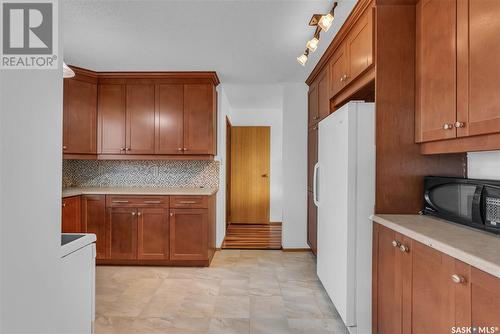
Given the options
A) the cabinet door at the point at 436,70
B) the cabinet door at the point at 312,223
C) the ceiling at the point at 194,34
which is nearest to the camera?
the cabinet door at the point at 436,70

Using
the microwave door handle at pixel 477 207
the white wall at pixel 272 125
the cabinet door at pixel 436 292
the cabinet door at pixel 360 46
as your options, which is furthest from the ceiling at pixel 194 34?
the white wall at pixel 272 125

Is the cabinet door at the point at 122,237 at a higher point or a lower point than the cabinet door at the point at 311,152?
lower

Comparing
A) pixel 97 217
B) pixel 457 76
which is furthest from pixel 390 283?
pixel 97 217

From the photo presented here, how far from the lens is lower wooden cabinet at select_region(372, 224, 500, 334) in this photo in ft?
3.40

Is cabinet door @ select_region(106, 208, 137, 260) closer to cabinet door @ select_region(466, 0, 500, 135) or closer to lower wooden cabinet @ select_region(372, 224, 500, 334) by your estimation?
lower wooden cabinet @ select_region(372, 224, 500, 334)

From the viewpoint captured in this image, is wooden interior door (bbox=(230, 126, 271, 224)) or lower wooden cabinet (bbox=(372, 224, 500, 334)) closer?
lower wooden cabinet (bbox=(372, 224, 500, 334))

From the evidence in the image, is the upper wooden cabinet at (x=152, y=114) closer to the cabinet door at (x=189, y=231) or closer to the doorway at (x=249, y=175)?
the cabinet door at (x=189, y=231)

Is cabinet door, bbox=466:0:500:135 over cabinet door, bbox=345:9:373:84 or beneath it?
beneath

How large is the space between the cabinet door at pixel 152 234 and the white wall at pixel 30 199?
2.29 m

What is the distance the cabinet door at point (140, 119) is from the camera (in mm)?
3664

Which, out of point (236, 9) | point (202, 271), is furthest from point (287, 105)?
point (202, 271)

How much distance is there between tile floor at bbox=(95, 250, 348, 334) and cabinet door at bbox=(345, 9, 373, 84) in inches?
75.3

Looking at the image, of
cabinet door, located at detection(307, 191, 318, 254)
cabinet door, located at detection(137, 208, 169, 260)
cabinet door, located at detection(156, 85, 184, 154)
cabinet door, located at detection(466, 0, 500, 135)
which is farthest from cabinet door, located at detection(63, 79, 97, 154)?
cabinet door, located at detection(466, 0, 500, 135)

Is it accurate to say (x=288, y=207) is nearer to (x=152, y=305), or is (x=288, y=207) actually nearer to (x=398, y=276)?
(x=152, y=305)
